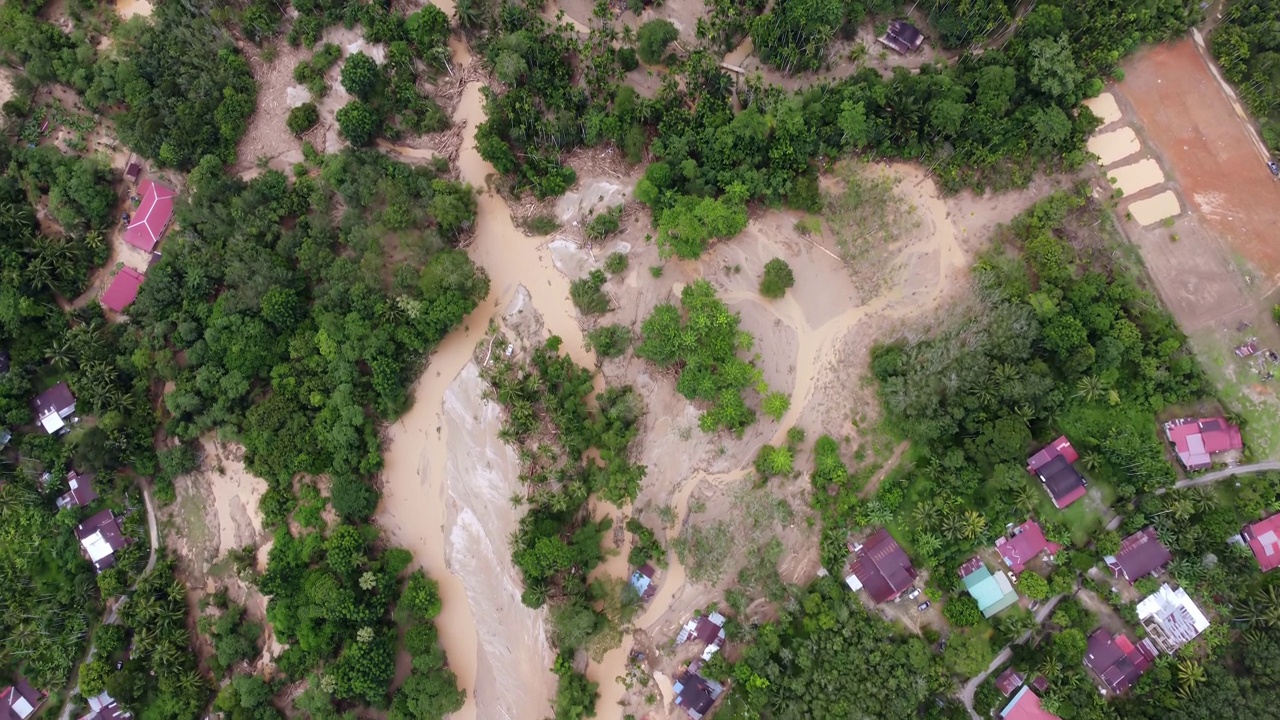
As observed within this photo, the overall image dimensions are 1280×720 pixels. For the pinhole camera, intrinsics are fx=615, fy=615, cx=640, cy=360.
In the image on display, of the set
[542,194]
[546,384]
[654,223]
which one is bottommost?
[546,384]

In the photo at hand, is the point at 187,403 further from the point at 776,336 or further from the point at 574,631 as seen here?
the point at 776,336

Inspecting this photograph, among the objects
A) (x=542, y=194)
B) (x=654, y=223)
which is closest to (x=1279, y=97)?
(x=654, y=223)

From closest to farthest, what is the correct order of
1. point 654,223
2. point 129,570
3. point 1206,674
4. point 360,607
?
point 1206,674
point 360,607
point 129,570
point 654,223

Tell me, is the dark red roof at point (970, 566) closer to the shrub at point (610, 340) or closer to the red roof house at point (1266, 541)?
the red roof house at point (1266, 541)

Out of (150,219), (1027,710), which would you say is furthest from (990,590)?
(150,219)

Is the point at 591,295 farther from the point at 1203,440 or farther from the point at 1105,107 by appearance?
the point at 1203,440

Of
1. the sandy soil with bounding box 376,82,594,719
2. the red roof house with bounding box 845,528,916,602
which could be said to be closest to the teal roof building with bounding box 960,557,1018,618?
the red roof house with bounding box 845,528,916,602
